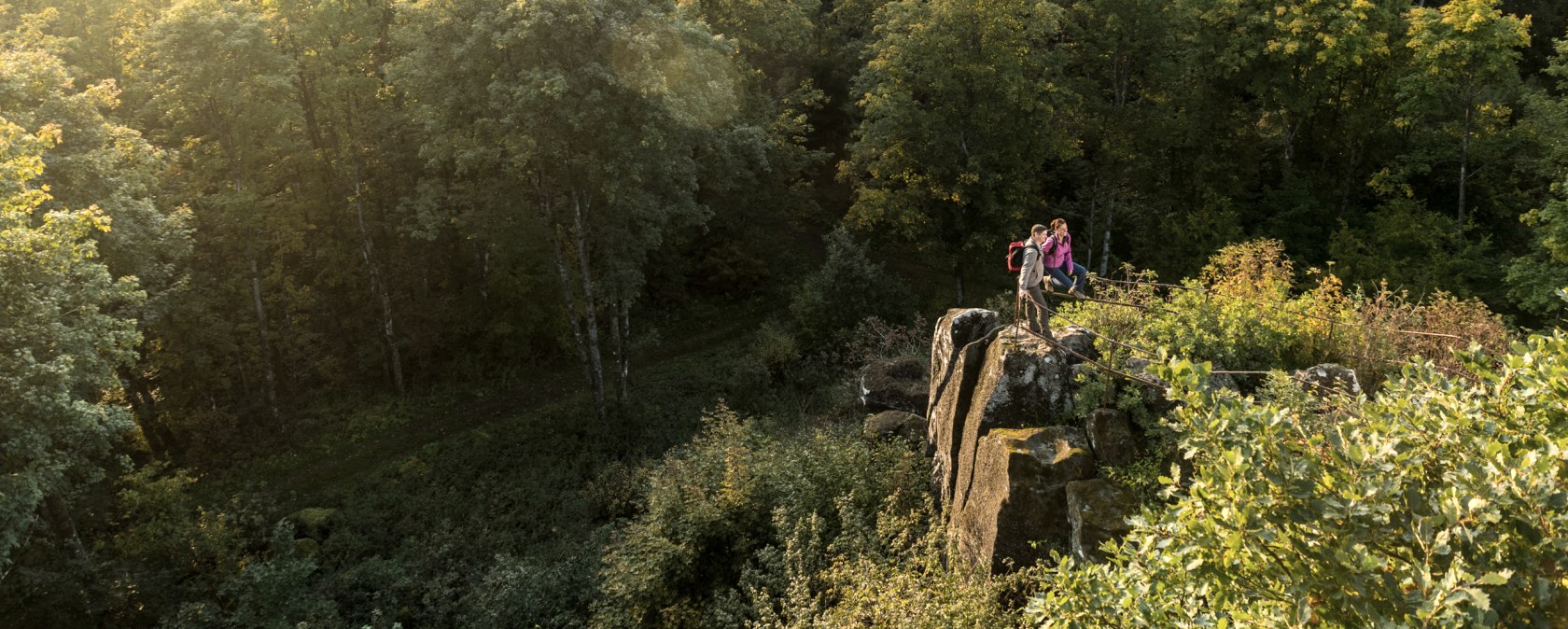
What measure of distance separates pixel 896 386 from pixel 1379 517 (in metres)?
13.8

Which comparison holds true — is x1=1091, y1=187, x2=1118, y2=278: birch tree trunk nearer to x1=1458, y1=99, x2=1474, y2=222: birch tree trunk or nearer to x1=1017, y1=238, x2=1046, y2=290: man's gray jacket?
x1=1458, y1=99, x2=1474, y2=222: birch tree trunk

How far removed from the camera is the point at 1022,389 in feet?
35.6

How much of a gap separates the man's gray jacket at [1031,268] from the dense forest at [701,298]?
130 cm

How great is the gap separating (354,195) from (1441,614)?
87.6 ft

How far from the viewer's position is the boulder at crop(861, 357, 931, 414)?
57.4 ft

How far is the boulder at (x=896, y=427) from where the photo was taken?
1448cm

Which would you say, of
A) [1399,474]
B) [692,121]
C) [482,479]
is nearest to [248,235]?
[482,479]

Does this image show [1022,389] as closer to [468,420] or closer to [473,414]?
[468,420]

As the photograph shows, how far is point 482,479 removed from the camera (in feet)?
63.6

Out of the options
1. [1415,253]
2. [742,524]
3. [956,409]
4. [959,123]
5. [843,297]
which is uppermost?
[959,123]

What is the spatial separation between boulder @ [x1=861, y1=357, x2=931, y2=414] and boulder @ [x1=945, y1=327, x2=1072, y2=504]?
5853 millimetres

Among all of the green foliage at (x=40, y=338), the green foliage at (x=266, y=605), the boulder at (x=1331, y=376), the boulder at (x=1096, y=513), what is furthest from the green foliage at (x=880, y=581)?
the green foliage at (x=40, y=338)

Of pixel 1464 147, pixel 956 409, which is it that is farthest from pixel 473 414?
pixel 1464 147

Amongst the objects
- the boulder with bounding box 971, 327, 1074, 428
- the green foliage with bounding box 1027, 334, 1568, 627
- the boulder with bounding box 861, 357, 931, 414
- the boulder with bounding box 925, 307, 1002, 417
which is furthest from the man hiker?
the boulder with bounding box 861, 357, 931, 414
